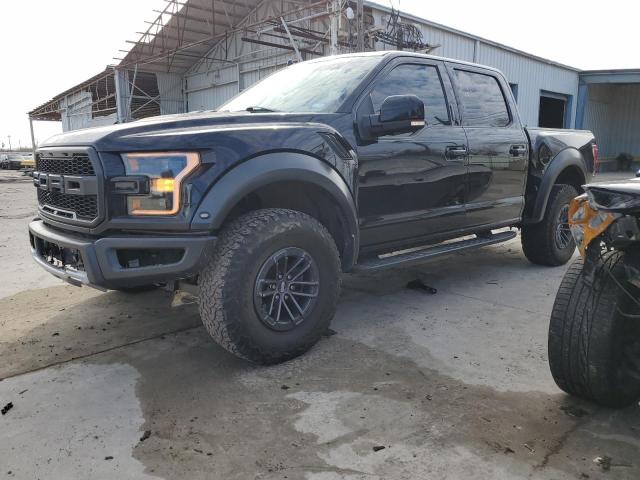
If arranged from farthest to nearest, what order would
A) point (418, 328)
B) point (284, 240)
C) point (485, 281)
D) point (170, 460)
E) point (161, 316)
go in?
point (485, 281) < point (161, 316) < point (418, 328) < point (284, 240) < point (170, 460)

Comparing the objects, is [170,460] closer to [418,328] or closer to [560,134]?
[418,328]

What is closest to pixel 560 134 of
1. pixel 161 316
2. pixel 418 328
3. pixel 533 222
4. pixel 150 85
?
pixel 533 222

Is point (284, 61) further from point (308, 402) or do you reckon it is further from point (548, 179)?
point (308, 402)

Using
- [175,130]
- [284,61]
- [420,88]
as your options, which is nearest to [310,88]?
[420,88]

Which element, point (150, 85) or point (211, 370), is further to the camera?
point (150, 85)

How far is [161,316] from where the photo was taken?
404cm

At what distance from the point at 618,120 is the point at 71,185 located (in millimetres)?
30736

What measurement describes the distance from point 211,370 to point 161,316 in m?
1.14

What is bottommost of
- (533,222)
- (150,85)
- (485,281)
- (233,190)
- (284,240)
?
(485,281)

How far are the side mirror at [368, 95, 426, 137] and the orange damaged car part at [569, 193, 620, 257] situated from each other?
1309 millimetres

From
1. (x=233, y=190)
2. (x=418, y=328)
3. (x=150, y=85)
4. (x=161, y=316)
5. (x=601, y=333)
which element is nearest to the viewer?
(x=601, y=333)

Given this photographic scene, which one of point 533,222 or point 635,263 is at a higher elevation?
point 635,263

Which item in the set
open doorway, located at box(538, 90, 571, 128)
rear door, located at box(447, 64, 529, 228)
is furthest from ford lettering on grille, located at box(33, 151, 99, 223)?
open doorway, located at box(538, 90, 571, 128)

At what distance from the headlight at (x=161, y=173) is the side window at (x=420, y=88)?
1.61 m
